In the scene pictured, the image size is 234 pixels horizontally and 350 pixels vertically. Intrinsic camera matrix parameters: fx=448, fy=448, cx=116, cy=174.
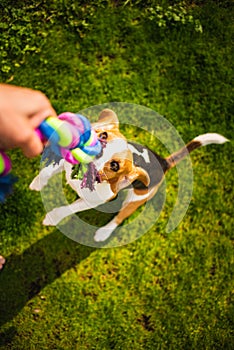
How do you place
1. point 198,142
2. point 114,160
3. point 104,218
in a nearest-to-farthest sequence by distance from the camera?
point 114,160
point 198,142
point 104,218

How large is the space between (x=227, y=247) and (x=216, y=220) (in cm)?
27

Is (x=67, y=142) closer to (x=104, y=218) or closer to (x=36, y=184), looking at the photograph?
(x=36, y=184)

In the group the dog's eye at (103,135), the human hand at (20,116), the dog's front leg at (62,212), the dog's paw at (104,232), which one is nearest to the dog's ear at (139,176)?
the dog's eye at (103,135)

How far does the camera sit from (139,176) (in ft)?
10.0

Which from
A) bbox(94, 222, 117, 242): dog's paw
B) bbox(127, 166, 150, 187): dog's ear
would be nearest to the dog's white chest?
bbox(127, 166, 150, 187): dog's ear

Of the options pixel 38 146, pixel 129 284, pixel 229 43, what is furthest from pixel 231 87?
pixel 38 146

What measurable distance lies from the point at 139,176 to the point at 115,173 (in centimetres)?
26

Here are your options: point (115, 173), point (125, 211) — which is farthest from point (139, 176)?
point (125, 211)

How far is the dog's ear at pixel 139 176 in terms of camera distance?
296 cm

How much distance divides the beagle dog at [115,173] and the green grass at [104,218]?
0.19 m

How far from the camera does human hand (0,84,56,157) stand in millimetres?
1746

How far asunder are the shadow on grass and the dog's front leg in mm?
125

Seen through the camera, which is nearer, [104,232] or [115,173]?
[115,173]

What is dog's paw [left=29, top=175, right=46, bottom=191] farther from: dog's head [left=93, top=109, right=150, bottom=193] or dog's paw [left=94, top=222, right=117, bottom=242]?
dog's head [left=93, top=109, right=150, bottom=193]
